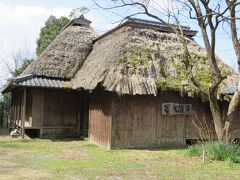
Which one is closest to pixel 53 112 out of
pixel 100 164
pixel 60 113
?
pixel 60 113

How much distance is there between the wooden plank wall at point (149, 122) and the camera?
49.4 feet

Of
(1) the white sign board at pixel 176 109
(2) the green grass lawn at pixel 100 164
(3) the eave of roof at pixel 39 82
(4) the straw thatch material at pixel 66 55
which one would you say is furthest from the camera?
(4) the straw thatch material at pixel 66 55

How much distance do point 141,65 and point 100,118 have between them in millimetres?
2822

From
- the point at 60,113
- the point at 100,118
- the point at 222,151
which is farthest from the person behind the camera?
the point at 60,113

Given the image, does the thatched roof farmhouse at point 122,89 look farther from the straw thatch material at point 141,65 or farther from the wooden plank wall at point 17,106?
the wooden plank wall at point 17,106

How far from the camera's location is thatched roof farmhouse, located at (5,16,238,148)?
15062mm

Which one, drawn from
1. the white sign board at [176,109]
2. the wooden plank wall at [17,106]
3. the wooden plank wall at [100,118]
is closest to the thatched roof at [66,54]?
the wooden plank wall at [17,106]

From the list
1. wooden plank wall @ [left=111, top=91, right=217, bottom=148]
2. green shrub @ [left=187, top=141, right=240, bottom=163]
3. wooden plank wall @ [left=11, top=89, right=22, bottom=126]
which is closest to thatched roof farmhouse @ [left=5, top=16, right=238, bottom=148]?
wooden plank wall @ [left=111, top=91, right=217, bottom=148]

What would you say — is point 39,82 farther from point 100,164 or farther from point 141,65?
point 100,164

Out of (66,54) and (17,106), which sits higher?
(66,54)

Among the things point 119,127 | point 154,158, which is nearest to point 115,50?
point 119,127

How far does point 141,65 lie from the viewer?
15.6 meters

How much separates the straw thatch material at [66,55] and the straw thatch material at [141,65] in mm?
947

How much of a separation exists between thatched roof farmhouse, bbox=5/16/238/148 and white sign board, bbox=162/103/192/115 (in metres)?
0.04
